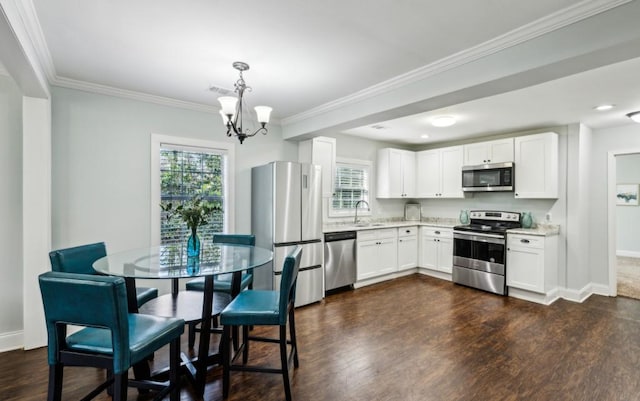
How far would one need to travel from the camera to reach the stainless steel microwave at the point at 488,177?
4816 millimetres

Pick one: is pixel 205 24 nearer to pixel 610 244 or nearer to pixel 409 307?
pixel 409 307

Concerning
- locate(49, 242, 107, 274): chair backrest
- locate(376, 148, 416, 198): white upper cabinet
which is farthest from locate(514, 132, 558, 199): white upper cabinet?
locate(49, 242, 107, 274): chair backrest

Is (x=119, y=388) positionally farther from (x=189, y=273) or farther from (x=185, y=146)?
(x=185, y=146)

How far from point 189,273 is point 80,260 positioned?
1.16 m

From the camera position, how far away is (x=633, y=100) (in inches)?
135

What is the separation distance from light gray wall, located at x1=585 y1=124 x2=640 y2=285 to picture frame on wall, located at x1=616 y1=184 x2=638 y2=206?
3.92 meters

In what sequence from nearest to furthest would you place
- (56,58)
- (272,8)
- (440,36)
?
(272,8), (440,36), (56,58)

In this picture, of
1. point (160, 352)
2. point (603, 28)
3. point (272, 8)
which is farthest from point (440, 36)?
point (160, 352)

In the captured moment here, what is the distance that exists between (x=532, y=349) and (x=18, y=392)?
4.18 metres

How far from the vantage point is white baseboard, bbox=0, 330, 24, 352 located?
287 cm

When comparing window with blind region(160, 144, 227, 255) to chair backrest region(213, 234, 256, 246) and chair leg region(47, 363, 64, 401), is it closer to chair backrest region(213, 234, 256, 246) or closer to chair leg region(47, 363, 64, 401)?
chair backrest region(213, 234, 256, 246)

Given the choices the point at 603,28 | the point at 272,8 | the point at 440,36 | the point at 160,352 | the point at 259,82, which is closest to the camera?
the point at 603,28

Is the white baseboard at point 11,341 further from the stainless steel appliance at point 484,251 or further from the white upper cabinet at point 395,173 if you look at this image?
the stainless steel appliance at point 484,251

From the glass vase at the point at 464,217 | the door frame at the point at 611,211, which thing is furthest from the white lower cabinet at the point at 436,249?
the door frame at the point at 611,211
